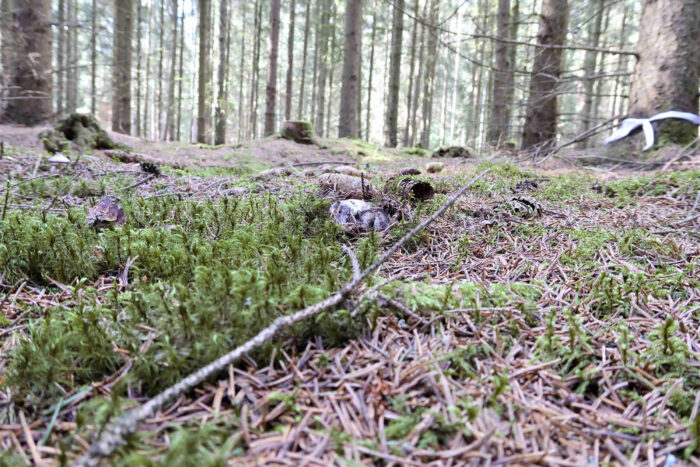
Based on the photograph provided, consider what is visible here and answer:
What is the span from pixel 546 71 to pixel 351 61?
16.9 feet

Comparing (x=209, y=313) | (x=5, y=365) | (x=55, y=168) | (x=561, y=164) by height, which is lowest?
(x=5, y=365)

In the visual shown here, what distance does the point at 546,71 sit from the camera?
7809mm

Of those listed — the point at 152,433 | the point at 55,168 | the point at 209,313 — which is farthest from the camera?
the point at 55,168

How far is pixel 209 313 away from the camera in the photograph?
1242 millimetres

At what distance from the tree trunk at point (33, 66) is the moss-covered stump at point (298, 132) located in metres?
4.71

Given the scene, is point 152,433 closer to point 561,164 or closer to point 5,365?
point 5,365

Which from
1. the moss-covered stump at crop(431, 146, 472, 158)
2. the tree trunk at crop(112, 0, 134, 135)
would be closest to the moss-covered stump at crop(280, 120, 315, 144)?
the moss-covered stump at crop(431, 146, 472, 158)

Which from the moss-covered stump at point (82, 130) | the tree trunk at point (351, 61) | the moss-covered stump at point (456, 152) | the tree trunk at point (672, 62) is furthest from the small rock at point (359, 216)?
the tree trunk at point (351, 61)

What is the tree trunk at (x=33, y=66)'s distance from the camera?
23.3 feet

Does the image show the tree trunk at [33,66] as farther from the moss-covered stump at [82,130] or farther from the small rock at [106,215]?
the small rock at [106,215]

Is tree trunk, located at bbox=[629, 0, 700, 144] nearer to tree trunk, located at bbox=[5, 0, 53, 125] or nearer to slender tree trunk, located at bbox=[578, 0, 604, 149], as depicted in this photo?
slender tree trunk, located at bbox=[578, 0, 604, 149]

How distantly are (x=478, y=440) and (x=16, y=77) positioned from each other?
958cm

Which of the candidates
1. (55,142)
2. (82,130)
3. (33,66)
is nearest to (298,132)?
(82,130)

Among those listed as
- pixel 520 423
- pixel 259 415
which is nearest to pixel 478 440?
pixel 520 423
